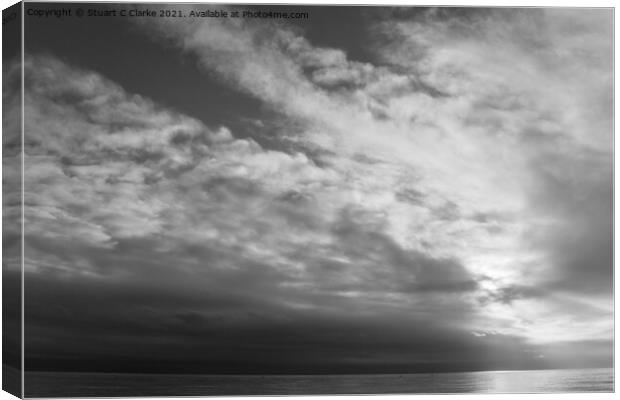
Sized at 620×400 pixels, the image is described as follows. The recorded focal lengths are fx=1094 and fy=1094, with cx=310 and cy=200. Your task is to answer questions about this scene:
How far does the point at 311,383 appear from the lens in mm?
14562

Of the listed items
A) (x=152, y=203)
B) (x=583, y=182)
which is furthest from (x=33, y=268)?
(x=583, y=182)

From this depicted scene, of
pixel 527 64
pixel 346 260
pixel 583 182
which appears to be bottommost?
pixel 346 260

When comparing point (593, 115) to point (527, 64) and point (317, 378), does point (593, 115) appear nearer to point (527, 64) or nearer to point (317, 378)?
point (527, 64)

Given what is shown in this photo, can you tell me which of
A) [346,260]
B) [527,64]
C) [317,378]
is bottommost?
[317,378]

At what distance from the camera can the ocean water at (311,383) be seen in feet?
46.1

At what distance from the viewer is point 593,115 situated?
587 inches

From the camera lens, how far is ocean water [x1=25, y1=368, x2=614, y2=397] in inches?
553

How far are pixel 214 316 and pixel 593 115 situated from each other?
5.80 meters

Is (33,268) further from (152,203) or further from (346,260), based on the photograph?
(346,260)

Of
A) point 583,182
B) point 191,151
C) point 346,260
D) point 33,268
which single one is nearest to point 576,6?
point 583,182

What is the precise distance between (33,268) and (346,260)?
4062mm

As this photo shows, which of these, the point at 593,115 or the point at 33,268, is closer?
the point at 33,268

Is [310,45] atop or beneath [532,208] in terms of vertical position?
atop

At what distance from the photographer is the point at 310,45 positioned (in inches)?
573
